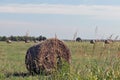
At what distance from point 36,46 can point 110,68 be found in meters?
9.62

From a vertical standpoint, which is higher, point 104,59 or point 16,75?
point 104,59

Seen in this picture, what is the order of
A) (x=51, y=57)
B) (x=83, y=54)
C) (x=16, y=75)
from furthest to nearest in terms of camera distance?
(x=51, y=57) < (x=16, y=75) < (x=83, y=54)

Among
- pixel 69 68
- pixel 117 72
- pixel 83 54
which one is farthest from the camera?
pixel 83 54

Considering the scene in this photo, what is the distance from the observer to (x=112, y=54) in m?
7.98

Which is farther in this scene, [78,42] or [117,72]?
[78,42]

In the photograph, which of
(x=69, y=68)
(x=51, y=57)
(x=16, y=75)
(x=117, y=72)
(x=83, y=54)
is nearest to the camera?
(x=117, y=72)

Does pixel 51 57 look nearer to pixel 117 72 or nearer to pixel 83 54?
pixel 83 54

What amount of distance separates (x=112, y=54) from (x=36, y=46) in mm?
9230

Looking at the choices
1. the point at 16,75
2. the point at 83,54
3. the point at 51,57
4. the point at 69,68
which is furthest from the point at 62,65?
the point at 51,57

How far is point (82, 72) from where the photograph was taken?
772cm

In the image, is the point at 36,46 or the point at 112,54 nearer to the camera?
the point at 112,54

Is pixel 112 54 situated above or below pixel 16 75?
above

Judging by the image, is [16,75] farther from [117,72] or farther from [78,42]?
[117,72]

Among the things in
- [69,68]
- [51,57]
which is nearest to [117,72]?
[69,68]
